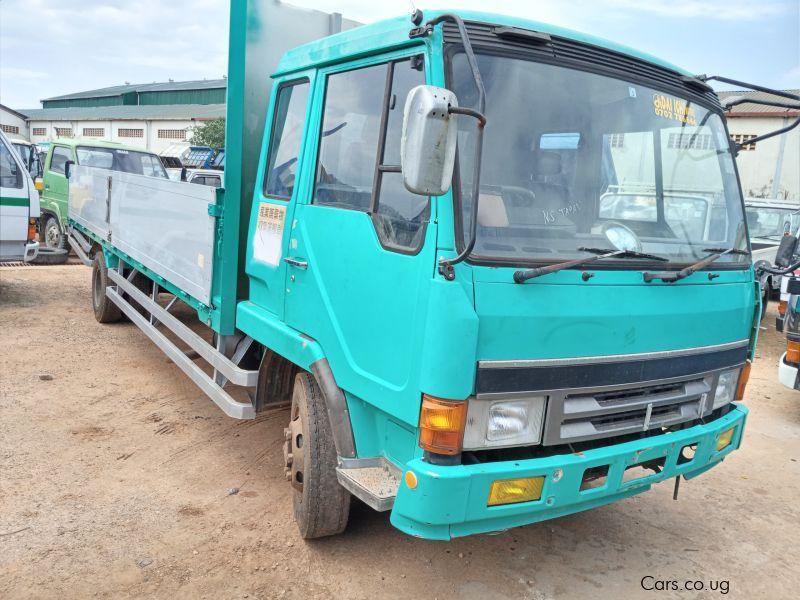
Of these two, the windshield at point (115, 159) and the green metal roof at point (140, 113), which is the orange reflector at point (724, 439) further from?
the green metal roof at point (140, 113)

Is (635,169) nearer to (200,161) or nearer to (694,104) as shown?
(694,104)

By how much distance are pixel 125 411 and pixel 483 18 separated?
3.98 meters

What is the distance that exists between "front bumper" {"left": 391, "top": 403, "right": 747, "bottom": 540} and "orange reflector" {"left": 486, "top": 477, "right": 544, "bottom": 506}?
0.8 inches

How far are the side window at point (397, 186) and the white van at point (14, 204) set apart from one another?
676 cm

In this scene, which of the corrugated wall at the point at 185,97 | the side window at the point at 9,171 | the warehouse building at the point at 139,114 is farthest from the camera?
the corrugated wall at the point at 185,97

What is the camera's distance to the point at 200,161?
1828cm

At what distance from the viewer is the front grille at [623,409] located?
8.41ft

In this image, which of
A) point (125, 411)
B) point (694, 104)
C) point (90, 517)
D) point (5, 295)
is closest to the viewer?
point (694, 104)

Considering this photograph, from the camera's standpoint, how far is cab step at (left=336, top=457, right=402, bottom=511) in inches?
101

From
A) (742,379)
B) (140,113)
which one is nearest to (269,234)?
(742,379)

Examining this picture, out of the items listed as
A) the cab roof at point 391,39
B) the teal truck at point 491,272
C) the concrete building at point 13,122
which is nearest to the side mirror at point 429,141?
the teal truck at point 491,272

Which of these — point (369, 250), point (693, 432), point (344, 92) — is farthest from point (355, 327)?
point (693, 432)

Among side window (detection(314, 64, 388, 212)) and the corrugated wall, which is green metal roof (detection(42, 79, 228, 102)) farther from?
side window (detection(314, 64, 388, 212))

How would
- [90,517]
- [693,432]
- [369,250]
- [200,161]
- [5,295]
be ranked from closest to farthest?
[369,250], [693,432], [90,517], [5,295], [200,161]
